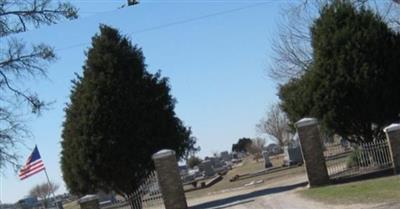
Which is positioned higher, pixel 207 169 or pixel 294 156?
pixel 294 156

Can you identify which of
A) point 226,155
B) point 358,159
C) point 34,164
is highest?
point 34,164

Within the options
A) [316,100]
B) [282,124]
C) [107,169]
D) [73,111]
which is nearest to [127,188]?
[107,169]

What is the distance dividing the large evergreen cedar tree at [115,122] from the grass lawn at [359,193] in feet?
31.1

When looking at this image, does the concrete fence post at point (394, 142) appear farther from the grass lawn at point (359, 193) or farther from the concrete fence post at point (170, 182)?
the concrete fence post at point (170, 182)

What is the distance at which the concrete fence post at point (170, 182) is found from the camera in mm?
23078

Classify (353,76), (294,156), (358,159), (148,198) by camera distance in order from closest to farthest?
1. (148,198)
2. (353,76)
3. (358,159)
4. (294,156)

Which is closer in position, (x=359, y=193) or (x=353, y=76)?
(x=359, y=193)

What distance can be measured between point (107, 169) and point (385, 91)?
39.4 feet

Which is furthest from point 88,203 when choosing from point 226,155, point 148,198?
point 226,155

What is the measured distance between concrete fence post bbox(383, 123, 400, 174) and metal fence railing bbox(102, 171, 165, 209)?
8279 millimetres

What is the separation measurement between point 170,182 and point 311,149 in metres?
5.01

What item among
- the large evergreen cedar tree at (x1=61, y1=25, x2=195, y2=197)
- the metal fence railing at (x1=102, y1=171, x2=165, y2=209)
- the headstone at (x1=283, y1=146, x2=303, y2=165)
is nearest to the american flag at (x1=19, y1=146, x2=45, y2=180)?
the large evergreen cedar tree at (x1=61, y1=25, x2=195, y2=197)

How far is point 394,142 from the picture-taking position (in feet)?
76.8

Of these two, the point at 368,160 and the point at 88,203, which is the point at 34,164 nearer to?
the point at 88,203
